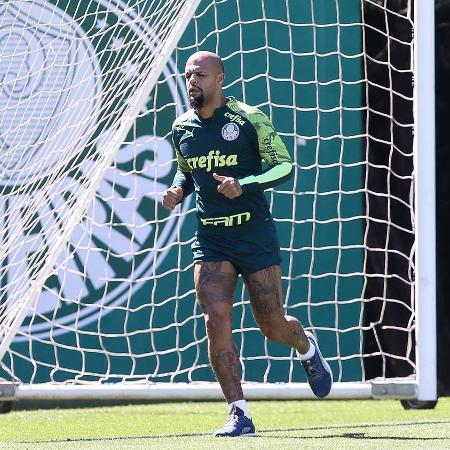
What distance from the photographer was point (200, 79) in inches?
234

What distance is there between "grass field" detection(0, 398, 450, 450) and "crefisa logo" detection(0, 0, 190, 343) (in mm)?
583

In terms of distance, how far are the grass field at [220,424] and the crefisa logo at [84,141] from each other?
58cm

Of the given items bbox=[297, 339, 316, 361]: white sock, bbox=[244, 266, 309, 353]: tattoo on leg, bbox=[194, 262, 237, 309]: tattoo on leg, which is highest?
bbox=[194, 262, 237, 309]: tattoo on leg

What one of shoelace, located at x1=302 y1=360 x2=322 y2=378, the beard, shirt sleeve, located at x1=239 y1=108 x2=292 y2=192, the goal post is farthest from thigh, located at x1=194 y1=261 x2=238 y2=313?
the goal post

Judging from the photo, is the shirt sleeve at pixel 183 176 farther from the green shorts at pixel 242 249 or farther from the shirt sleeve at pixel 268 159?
the shirt sleeve at pixel 268 159

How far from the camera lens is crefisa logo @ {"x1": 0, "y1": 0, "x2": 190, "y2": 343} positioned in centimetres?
699

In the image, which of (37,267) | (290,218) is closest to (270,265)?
(37,267)

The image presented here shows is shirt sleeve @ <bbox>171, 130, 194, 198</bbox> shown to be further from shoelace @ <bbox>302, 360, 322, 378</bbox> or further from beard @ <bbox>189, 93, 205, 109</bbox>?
shoelace @ <bbox>302, 360, 322, 378</bbox>

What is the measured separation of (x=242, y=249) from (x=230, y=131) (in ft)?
1.74

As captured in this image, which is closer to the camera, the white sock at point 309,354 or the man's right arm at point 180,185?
the man's right arm at point 180,185

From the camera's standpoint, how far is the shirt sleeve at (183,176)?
6.18 metres

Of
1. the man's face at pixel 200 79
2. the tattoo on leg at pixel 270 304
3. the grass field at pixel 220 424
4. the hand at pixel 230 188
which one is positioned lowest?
the grass field at pixel 220 424

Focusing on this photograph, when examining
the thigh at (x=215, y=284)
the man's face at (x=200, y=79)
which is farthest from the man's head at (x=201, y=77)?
the thigh at (x=215, y=284)

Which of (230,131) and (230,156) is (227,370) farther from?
(230,131)
